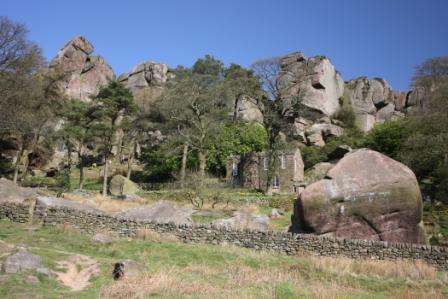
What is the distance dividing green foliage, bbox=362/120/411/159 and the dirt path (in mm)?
45825

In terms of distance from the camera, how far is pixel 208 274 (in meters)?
14.6

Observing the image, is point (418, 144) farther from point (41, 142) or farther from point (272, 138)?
point (41, 142)

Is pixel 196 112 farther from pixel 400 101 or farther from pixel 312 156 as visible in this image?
pixel 400 101

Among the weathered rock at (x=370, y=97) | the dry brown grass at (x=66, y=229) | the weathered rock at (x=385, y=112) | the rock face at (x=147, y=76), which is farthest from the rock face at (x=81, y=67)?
the dry brown grass at (x=66, y=229)

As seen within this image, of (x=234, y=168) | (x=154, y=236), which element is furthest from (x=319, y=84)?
(x=154, y=236)

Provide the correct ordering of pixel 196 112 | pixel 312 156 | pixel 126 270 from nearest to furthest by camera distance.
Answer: pixel 126 270 < pixel 196 112 < pixel 312 156

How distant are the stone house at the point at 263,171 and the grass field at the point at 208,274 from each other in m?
→ 31.6

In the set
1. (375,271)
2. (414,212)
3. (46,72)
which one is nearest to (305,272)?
(375,271)

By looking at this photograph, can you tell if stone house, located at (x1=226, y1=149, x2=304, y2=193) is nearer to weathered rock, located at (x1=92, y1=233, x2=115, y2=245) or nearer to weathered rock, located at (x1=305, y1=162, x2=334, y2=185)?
weathered rock, located at (x1=305, y1=162, x2=334, y2=185)

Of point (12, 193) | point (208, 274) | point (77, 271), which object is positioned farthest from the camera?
point (12, 193)

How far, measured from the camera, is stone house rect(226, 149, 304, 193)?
50.7 m

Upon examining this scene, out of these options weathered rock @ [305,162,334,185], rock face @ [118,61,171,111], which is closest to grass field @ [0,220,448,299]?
weathered rock @ [305,162,334,185]

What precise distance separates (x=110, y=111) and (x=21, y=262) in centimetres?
3637

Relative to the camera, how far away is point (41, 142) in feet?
183
